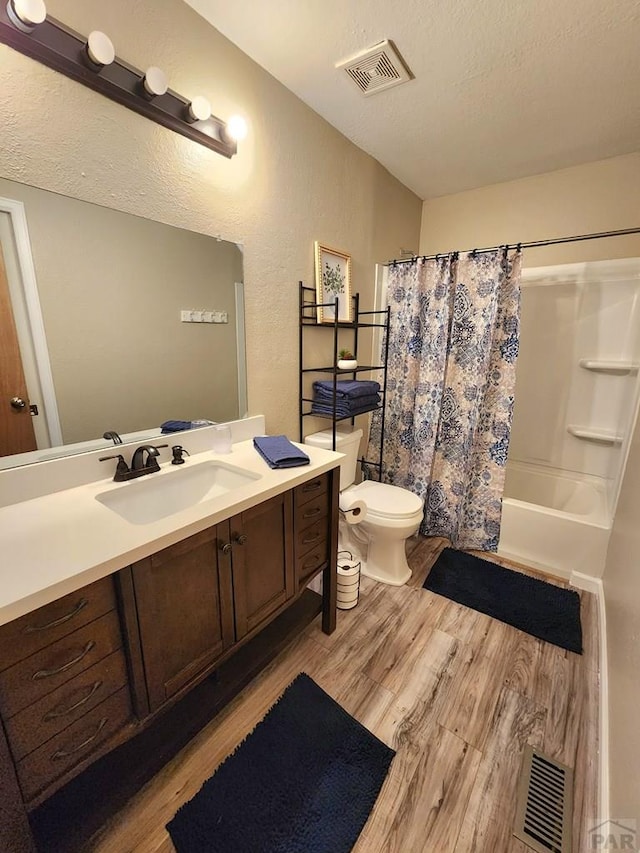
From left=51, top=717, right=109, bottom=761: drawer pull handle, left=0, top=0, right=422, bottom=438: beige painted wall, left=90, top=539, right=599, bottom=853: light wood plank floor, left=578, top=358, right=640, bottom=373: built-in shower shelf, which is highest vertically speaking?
left=0, top=0, right=422, bottom=438: beige painted wall

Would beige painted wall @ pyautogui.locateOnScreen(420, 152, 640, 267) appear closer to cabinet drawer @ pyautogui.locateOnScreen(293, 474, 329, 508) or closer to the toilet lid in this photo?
the toilet lid

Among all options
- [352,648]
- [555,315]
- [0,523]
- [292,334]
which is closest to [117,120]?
[292,334]

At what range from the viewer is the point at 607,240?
2262 millimetres

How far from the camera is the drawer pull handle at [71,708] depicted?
2.54ft

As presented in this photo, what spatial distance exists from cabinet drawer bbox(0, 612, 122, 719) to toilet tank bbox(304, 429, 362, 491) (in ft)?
4.35

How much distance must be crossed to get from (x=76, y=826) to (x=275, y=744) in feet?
1.85

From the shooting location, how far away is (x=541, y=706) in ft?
4.42

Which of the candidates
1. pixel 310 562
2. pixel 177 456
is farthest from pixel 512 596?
pixel 177 456

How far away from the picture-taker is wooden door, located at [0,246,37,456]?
1.01m

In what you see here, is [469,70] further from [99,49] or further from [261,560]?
[261,560]

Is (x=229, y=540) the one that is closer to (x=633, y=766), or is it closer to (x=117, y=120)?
(x=633, y=766)

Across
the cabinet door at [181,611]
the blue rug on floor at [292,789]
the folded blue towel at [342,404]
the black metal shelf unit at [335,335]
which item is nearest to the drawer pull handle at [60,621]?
the cabinet door at [181,611]

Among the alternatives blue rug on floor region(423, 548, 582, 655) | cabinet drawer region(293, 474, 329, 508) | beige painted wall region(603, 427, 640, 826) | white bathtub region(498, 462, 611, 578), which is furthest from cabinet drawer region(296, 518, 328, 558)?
white bathtub region(498, 462, 611, 578)

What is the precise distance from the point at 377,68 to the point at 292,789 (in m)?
2.67
